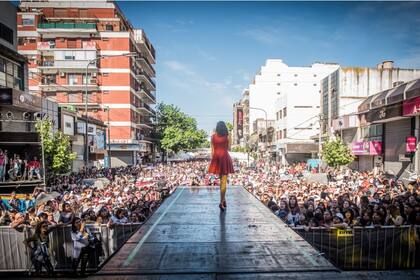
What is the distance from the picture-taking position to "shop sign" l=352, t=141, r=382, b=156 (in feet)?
92.5

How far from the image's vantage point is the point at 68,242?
8359mm

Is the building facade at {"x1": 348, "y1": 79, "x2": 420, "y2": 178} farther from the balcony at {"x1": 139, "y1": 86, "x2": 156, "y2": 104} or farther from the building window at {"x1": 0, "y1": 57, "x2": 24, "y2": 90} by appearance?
the balcony at {"x1": 139, "y1": 86, "x2": 156, "y2": 104}

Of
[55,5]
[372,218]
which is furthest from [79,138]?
[372,218]

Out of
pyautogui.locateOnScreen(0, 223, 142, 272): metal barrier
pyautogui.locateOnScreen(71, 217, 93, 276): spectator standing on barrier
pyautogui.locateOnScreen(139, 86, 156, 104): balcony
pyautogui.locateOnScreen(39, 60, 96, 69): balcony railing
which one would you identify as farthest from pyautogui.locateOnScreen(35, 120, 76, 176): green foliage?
pyautogui.locateOnScreen(139, 86, 156, 104): balcony

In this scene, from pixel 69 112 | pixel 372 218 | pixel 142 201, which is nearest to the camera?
pixel 372 218

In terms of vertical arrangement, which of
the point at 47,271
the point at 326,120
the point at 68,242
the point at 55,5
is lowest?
the point at 47,271

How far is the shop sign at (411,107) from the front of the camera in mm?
21062

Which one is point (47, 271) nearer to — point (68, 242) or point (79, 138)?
point (68, 242)

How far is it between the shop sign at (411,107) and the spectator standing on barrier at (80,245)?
70.8 feet

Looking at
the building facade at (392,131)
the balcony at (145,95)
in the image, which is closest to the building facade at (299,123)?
the building facade at (392,131)

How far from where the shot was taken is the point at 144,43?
5800 centimetres

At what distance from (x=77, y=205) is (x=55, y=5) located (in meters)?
48.1

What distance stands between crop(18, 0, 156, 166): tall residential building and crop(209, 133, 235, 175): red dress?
42.2 metres

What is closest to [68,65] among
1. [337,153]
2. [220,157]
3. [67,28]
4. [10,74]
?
[67,28]
